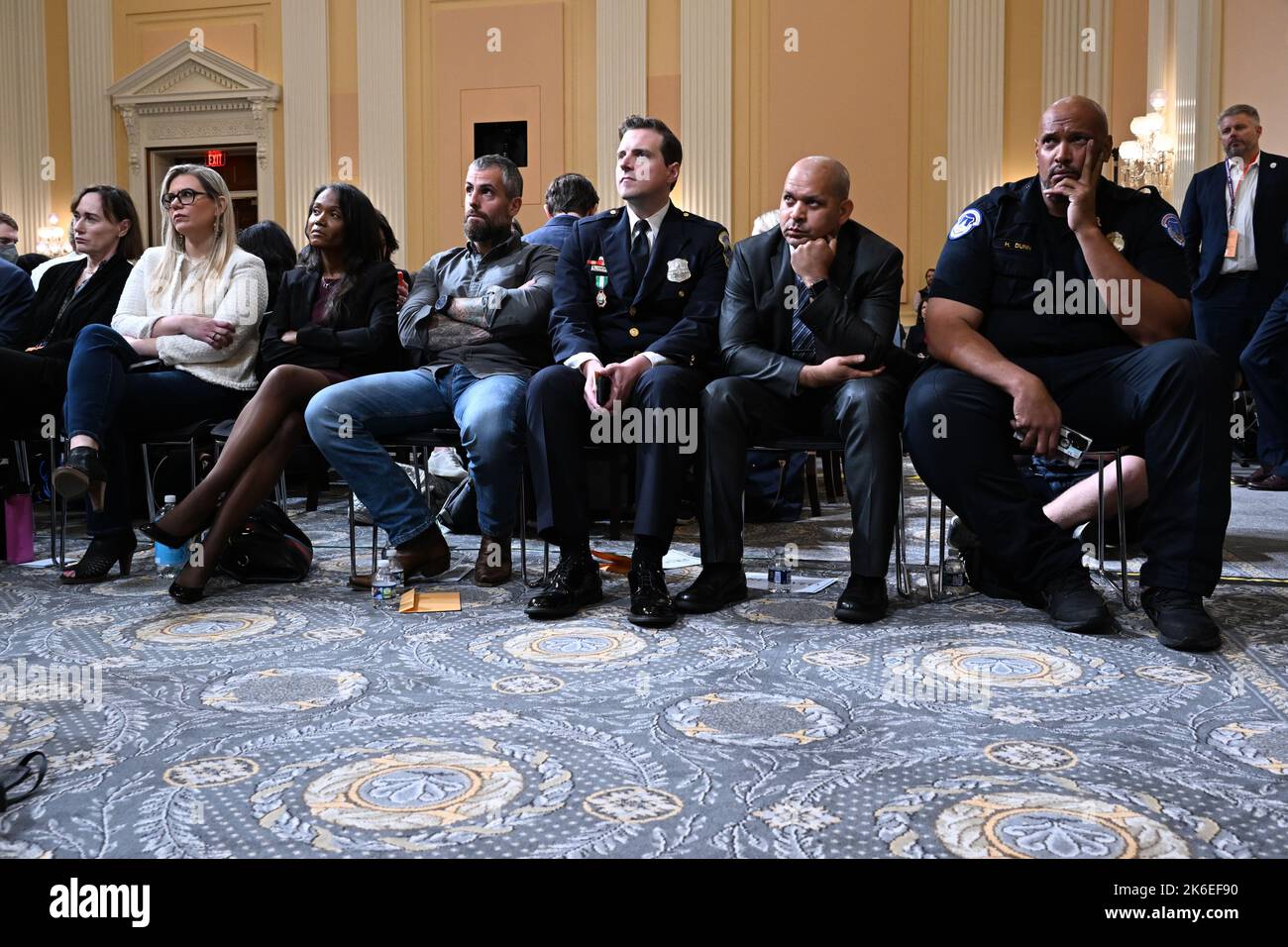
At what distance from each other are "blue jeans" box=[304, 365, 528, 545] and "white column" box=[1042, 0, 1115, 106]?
311 inches

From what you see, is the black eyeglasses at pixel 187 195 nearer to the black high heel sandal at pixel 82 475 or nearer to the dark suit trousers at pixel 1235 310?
the black high heel sandal at pixel 82 475

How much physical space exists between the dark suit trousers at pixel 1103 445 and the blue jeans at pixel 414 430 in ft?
3.45

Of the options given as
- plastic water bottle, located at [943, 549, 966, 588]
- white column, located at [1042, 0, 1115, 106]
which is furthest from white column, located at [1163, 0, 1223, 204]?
plastic water bottle, located at [943, 549, 966, 588]

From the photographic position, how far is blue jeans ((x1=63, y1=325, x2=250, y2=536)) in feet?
10.4

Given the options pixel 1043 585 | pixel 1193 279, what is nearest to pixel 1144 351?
pixel 1043 585

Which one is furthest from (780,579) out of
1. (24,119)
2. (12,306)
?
(24,119)

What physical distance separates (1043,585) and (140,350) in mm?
2651

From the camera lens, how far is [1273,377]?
5418mm

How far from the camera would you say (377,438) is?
3105 millimetres

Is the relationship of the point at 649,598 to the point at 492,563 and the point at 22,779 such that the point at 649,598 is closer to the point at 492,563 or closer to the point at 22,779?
the point at 492,563

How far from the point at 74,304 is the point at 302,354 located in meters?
0.93

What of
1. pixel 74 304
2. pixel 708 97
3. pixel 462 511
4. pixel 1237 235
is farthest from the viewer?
pixel 708 97

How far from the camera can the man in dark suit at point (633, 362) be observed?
277 centimetres
